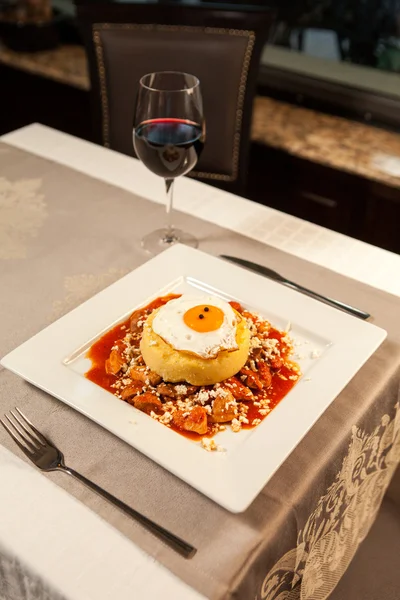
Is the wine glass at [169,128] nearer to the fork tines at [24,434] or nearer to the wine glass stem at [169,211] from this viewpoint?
the wine glass stem at [169,211]

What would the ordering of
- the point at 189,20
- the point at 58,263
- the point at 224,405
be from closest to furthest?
the point at 224,405
the point at 58,263
the point at 189,20

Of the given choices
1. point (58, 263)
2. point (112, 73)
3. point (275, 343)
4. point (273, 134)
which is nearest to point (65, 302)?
point (58, 263)

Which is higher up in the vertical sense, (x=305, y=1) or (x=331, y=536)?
(x=305, y=1)

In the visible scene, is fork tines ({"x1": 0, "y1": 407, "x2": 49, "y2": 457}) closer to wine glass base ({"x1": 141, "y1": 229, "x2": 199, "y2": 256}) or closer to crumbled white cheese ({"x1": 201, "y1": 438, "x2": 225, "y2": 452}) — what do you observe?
crumbled white cheese ({"x1": 201, "y1": 438, "x2": 225, "y2": 452})

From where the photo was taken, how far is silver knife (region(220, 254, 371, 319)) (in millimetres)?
889

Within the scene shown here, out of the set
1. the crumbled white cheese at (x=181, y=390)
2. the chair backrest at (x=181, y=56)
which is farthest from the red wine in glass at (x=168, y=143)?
the chair backrest at (x=181, y=56)

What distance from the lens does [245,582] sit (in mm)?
578

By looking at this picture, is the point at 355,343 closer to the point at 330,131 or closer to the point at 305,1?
the point at 330,131

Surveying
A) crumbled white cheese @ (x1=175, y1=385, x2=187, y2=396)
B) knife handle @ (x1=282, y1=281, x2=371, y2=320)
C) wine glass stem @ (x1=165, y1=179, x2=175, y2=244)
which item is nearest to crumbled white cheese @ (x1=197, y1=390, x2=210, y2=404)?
crumbled white cheese @ (x1=175, y1=385, x2=187, y2=396)

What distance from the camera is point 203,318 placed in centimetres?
73

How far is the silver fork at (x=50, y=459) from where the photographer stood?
0.59 metres

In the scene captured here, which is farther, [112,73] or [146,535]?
[112,73]

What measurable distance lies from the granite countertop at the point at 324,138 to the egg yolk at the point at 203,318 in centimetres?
139

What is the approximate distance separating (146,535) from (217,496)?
0.08m
